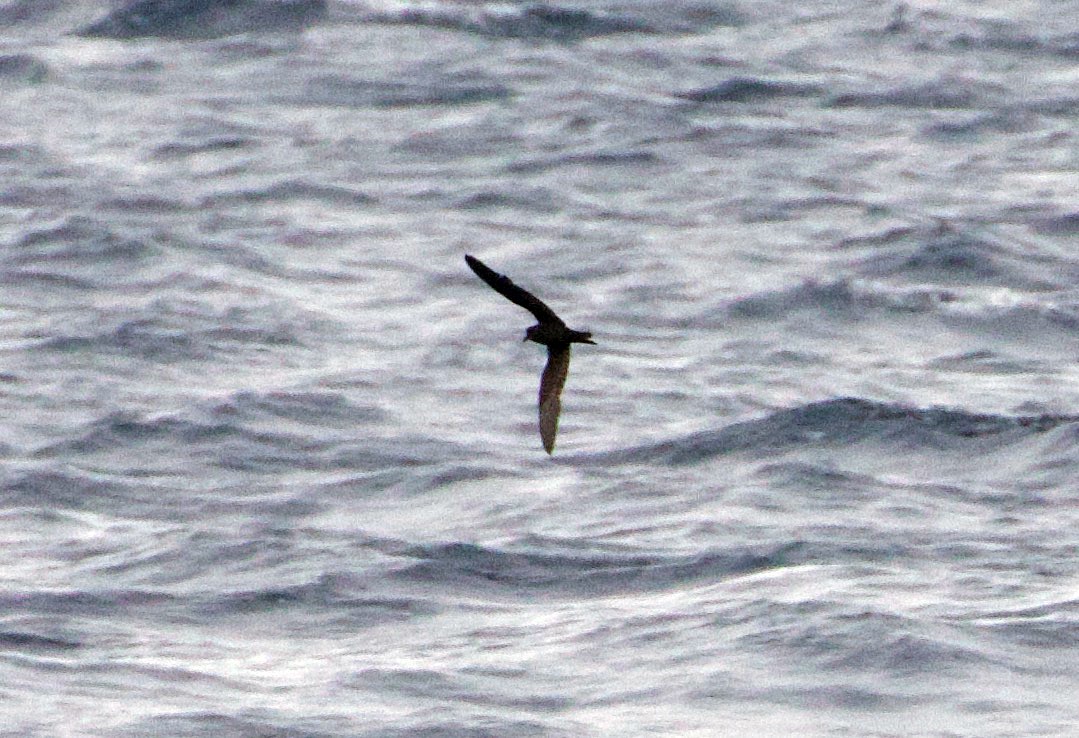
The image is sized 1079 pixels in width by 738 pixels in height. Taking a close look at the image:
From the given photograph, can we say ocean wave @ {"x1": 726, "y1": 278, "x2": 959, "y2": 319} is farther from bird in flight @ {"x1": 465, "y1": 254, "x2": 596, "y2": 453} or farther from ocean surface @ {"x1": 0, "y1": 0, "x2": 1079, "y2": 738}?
bird in flight @ {"x1": 465, "y1": 254, "x2": 596, "y2": 453}

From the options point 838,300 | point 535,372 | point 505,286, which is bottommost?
point 535,372

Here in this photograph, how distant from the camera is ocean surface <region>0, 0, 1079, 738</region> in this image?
472 inches

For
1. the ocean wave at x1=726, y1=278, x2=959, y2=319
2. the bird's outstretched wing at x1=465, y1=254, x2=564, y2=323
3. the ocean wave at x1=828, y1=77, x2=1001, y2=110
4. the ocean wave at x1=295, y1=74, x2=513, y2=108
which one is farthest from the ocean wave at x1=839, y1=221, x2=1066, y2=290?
the bird's outstretched wing at x1=465, y1=254, x2=564, y2=323

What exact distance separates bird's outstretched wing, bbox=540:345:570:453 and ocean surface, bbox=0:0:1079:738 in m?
2.37

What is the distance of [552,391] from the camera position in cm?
923

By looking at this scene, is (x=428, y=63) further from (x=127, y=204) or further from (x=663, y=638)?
(x=663, y=638)

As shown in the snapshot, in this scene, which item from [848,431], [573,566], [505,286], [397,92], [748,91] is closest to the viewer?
[505,286]

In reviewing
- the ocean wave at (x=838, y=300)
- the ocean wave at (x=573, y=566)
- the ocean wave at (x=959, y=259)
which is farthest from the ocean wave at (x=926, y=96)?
the ocean wave at (x=573, y=566)

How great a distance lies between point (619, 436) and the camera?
15430mm

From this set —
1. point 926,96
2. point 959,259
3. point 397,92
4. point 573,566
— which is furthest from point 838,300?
point 397,92

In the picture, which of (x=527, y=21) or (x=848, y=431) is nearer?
(x=848, y=431)

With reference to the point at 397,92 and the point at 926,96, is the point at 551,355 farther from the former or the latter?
the point at 926,96

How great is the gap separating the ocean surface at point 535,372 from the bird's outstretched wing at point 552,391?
2366 mm

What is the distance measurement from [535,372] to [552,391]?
7524mm
